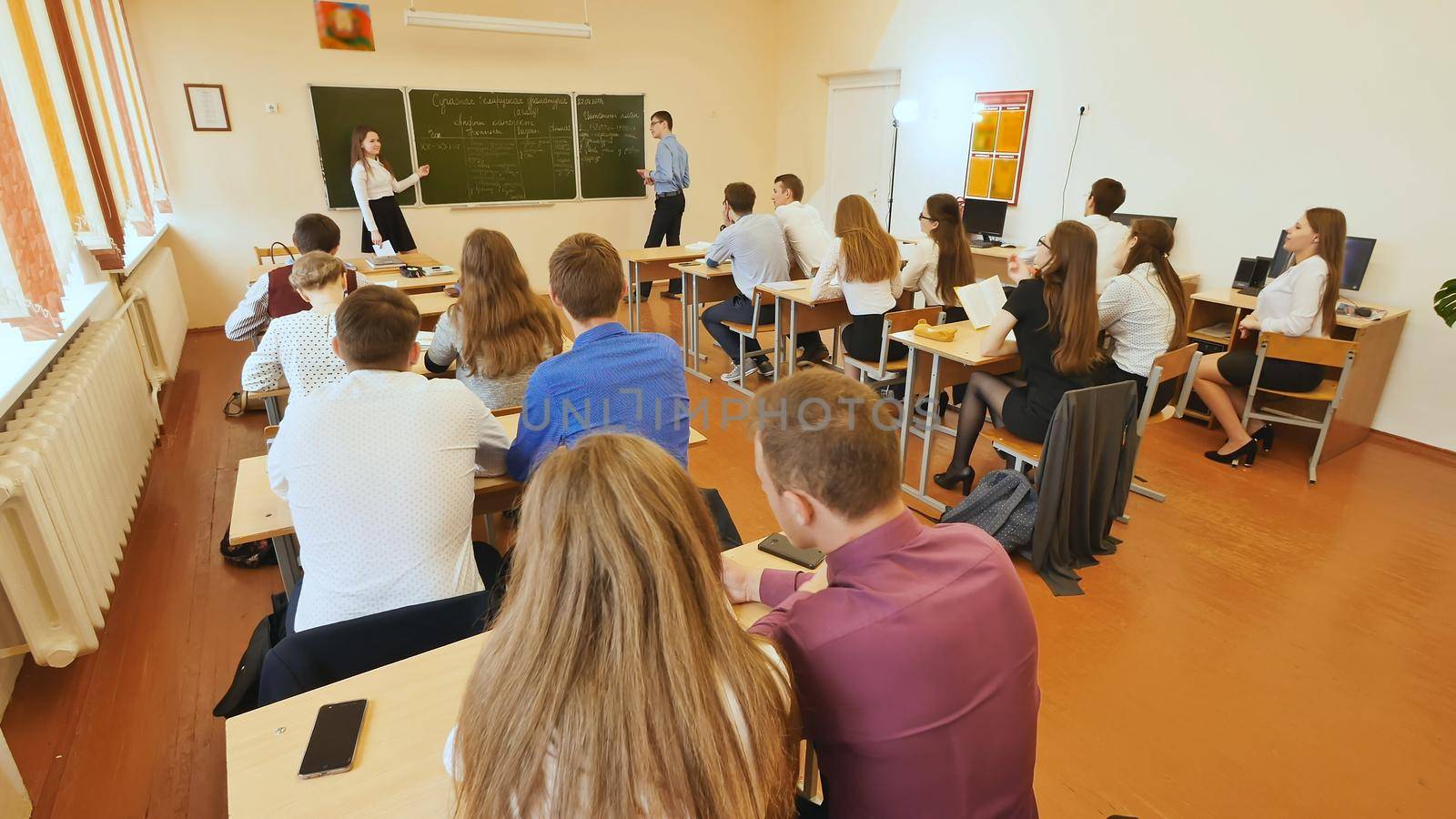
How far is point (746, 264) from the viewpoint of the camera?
482 cm

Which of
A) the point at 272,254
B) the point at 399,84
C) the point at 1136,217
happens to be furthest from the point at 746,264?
the point at 399,84

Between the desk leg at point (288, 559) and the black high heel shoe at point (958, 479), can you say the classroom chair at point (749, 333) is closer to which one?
the black high heel shoe at point (958, 479)

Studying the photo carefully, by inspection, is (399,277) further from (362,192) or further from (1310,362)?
(1310,362)

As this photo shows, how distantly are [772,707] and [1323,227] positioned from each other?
13.8 ft

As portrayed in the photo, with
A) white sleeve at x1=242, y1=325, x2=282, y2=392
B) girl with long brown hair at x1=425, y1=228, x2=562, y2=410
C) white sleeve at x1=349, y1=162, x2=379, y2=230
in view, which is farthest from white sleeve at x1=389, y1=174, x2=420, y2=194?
girl with long brown hair at x1=425, y1=228, x2=562, y2=410

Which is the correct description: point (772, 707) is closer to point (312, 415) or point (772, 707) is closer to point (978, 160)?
point (312, 415)

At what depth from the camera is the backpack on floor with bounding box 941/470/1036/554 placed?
9.44 feet

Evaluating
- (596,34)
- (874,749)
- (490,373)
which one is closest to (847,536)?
(874,749)

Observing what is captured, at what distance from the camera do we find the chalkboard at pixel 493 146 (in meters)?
6.77

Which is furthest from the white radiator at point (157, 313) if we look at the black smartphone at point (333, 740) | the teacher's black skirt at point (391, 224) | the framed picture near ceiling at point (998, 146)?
the framed picture near ceiling at point (998, 146)

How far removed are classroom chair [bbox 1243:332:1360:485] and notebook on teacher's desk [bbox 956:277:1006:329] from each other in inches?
54.0

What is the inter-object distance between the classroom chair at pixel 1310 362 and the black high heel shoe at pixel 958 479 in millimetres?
1600

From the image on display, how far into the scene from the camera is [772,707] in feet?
2.79

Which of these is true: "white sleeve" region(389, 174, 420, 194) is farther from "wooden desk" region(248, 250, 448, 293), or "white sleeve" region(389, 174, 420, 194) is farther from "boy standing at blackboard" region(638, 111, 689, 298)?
"boy standing at blackboard" region(638, 111, 689, 298)
